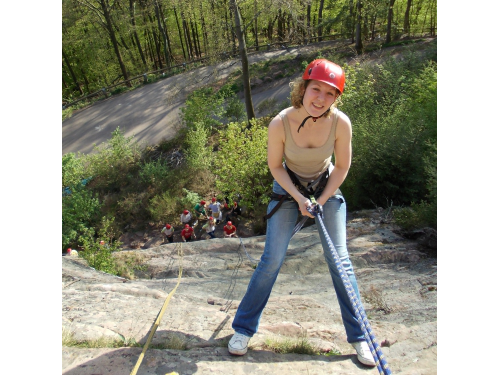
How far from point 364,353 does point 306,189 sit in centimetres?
133

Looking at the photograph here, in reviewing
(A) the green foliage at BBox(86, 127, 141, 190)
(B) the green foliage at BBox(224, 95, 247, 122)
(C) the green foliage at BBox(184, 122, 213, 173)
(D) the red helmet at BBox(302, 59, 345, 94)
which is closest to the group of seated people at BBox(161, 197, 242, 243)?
(C) the green foliage at BBox(184, 122, 213, 173)

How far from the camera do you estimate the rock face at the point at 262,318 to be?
2.67 metres

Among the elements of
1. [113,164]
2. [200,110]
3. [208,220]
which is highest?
[200,110]

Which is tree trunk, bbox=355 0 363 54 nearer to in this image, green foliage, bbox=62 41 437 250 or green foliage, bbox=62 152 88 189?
green foliage, bbox=62 41 437 250

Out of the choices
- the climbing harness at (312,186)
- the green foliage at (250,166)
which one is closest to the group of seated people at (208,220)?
the green foliage at (250,166)

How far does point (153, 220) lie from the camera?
14031 millimetres

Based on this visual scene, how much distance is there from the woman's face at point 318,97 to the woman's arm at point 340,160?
0.24 metres

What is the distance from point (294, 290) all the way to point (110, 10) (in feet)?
90.5

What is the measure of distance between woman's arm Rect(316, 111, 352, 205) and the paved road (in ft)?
50.0

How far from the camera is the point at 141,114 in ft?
74.4

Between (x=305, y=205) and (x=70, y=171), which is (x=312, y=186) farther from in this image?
(x=70, y=171)

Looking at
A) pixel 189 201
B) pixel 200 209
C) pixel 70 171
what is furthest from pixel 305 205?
pixel 70 171

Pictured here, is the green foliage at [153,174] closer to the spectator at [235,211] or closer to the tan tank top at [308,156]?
the spectator at [235,211]

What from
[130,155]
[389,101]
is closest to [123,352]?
[389,101]
